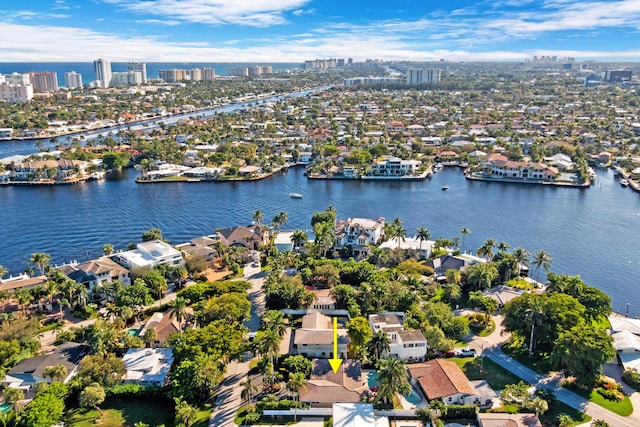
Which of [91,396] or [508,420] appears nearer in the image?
[508,420]

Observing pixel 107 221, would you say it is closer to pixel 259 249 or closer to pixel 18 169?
pixel 259 249

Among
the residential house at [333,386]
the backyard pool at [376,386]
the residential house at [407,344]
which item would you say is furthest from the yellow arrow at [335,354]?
the residential house at [407,344]

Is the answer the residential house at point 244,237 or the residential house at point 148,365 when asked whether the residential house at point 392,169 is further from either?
the residential house at point 148,365

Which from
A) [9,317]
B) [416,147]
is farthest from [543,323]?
[416,147]

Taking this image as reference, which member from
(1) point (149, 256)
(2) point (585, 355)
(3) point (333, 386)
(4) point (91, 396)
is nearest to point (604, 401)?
(2) point (585, 355)

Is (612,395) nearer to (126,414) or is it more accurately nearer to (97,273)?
(126,414)
